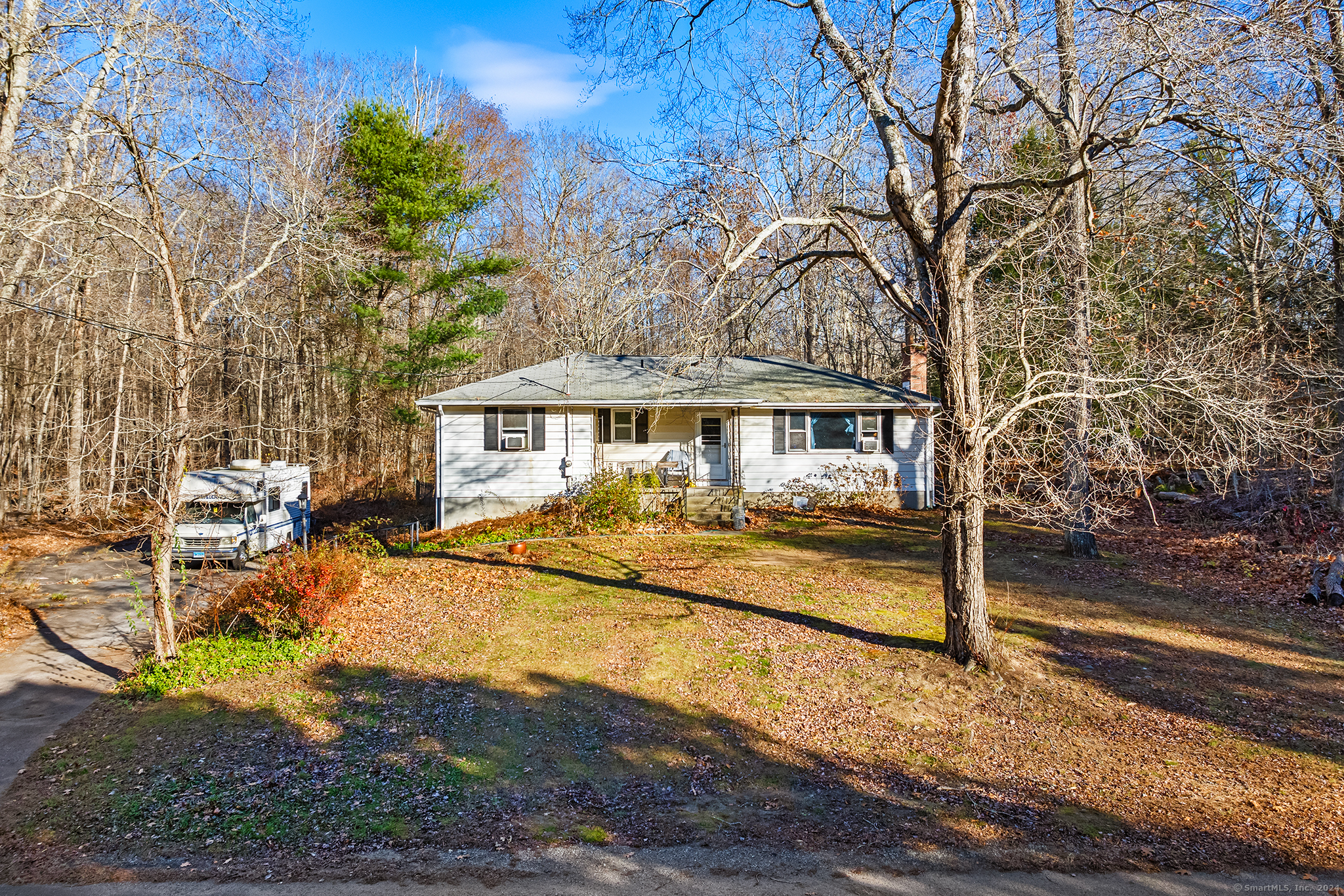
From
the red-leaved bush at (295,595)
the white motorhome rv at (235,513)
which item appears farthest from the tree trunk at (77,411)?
the red-leaved bush at (295,595)

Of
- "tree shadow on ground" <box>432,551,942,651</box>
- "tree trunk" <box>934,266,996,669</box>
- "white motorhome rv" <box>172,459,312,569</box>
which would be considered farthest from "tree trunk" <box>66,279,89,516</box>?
"tree trunk" <box>934,266,996,669</box>

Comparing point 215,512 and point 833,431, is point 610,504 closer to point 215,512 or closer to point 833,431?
point 833,431

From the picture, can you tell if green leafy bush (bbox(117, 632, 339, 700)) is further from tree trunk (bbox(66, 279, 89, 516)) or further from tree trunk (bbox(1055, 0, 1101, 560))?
tree trunk (bbox(66, 279, 89, 516))

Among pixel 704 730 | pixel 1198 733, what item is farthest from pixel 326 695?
pixel 1198 733

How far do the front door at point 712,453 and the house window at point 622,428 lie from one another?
196 centimetres

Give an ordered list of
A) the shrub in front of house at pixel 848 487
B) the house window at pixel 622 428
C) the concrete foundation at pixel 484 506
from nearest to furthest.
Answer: the concrete foundation at pixel 484 506
the shrub in front of house at pixel 848 487
the house window at pixel 622 428

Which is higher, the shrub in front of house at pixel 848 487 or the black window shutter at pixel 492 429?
the black window shutter at pixel 492 429

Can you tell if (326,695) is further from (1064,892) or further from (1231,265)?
(1231,265)

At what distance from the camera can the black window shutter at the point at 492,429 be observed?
17922 mm

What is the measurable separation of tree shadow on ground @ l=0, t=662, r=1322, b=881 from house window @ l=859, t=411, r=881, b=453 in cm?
1322

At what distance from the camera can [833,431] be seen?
18.9 m

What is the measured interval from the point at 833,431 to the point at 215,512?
14.7 metres

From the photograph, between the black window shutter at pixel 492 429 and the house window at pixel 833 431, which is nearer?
the black window shutter at pixel 492 429

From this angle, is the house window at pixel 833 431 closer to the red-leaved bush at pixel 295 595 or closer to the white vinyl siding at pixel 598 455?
the white vinyl siding at pixel 598 455
